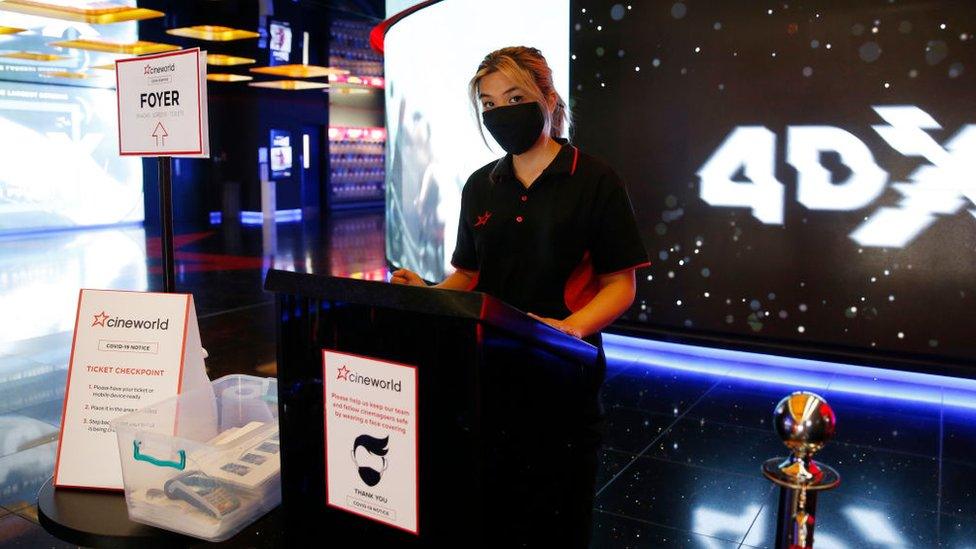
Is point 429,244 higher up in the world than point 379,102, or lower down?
lower down

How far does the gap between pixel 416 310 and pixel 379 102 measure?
2116 cm

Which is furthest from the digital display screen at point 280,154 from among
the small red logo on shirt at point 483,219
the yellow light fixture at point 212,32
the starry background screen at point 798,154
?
the small red logo on shirt at point 483,219

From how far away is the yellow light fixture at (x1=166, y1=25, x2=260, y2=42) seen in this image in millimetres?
11807

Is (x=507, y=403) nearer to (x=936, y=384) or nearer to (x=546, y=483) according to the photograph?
(x=546, y=483)

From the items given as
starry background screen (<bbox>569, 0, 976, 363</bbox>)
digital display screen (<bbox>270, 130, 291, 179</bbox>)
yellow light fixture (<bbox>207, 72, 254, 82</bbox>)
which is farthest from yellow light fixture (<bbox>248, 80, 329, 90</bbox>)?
starry background screen (<bbox>569, 0, 976, 363</bbox>)

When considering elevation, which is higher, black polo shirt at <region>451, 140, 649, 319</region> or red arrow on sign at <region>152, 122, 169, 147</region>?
red arrow on sign at <region>152, 122, 169, 147</region>

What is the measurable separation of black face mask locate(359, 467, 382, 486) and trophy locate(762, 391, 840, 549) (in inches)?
Result: 19.9

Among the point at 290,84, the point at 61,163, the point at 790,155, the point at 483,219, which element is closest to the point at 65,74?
the point at 61,163

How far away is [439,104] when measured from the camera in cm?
684

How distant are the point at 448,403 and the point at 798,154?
4716 millimetres

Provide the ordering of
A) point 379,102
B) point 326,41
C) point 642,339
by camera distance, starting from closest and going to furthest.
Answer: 1. point 642,339
2. point 326,41
3. point 379,102

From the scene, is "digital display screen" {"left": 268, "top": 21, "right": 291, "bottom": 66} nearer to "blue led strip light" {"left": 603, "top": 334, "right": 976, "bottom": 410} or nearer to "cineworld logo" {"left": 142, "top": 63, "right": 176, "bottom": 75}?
"blue led strip light" {"left": 603, "top": 334, "right": 976, "bottom": 410}

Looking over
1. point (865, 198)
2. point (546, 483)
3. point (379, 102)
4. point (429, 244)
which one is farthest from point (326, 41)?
point (546, 483)

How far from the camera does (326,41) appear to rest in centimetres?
1454
